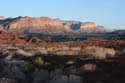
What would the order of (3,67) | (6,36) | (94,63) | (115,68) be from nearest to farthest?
(115,68), (94,63), (3,67), (6,36)

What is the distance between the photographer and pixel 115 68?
27047 mm

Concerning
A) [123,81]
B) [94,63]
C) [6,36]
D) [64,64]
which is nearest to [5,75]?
[64,64]

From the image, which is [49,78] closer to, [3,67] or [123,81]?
[123,81]

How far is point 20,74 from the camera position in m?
30.1

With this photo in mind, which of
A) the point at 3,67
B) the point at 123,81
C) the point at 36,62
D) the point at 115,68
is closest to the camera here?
the point at 123,81

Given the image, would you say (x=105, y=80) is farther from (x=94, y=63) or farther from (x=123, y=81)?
(x=94, y=63)

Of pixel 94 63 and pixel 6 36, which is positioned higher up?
pixel 94 63

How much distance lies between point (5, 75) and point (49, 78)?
5.98 meters

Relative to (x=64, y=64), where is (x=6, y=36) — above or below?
below

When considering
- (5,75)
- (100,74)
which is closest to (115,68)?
(100,74)

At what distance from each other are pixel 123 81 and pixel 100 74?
2805mm

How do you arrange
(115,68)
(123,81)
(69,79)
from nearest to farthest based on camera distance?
1. (123,81)
2. (69,79)
3. (115,68)

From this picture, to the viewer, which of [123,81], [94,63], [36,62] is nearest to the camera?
[123,81]

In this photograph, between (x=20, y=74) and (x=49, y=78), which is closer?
(x=49, y=78)
